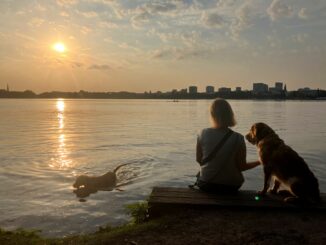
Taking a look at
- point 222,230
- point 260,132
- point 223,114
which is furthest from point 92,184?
point 222,230

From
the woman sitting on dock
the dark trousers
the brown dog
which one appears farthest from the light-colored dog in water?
the brown dog

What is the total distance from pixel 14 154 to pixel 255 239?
16.3 metres

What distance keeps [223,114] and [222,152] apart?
0.67 metres

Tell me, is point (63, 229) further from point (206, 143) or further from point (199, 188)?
point (206, 143)

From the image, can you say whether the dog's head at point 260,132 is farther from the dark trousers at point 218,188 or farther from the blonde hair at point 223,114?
the dark trousers at point 218,188

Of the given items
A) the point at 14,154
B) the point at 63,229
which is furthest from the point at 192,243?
the point at 14,154

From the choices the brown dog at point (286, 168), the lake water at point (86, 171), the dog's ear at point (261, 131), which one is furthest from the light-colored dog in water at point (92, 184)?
the brown dog at point (286, 168)

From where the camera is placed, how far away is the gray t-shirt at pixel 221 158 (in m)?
7.24

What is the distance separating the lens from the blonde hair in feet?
23.6

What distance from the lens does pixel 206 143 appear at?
24.1 ft

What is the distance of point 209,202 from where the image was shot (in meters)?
6.93

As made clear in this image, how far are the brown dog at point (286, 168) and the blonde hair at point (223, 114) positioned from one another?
91cm

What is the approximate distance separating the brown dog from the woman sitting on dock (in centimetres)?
32

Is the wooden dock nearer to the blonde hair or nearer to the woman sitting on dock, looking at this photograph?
the woman sitting on dock
